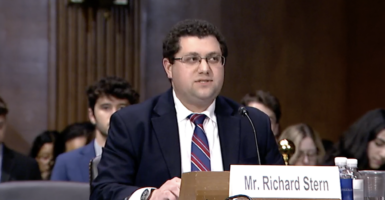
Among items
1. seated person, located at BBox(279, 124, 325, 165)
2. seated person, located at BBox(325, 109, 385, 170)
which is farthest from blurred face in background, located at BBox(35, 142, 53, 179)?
seated person, located at BBox(325, 109, 385, 170)

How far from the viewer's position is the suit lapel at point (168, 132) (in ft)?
8.87

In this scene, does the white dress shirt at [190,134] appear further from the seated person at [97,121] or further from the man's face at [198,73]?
the seated person at [97,121]

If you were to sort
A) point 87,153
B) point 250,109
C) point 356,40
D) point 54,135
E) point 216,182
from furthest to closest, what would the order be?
point 356,40 < point 54,135 < point 87,153 < point 250,109 < point 216,182

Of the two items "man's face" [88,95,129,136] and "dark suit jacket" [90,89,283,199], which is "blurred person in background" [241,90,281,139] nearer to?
"man's face" [88,95,129,136]

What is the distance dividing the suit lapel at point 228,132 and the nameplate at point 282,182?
0.80m

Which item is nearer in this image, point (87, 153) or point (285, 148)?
point (285, 148)

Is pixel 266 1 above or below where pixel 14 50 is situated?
above

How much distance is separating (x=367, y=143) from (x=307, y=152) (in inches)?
23.5

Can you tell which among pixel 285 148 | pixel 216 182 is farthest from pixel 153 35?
pixel 216 182

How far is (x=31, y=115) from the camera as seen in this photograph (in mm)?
5824

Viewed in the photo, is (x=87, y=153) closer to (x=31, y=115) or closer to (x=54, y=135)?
(x=54, y=135)

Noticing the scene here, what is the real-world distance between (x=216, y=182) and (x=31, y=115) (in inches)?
161

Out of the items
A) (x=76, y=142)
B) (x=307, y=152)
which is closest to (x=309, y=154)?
(x=307, y=152)

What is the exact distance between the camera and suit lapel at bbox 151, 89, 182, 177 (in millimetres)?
2705
